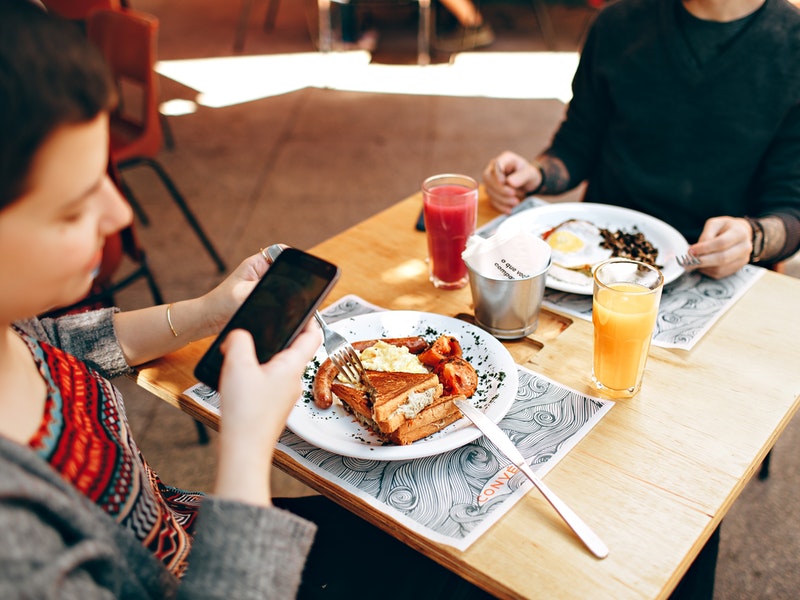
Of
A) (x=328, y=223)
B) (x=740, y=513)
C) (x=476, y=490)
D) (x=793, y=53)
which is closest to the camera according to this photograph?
(x=476, y=490)

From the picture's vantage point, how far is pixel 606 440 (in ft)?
3.43

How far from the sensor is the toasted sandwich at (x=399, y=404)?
3.35ft

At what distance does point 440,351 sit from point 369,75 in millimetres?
4710

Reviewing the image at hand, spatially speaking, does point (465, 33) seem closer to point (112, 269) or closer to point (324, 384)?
point (112, 269)

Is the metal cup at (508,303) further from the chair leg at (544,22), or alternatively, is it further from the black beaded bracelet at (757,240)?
the chair leg at (544,22)

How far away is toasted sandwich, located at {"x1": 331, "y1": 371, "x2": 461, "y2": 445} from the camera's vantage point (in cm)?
102

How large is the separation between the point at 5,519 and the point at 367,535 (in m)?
0.68

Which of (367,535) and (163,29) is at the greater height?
(367,535)

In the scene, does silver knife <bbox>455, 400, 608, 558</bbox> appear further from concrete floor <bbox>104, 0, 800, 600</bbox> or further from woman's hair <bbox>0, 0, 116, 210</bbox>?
concrete floor <bbox>104, 0, 800, 600</bbox>

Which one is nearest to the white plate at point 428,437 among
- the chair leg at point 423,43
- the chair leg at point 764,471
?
the chair leg at point 764,471

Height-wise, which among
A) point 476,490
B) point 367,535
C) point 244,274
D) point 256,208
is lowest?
point 256,208

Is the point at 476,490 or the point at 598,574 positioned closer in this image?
the point at 598,574

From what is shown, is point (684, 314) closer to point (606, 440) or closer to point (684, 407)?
point (684, 407)

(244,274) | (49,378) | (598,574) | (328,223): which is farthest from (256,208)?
(598,574)
